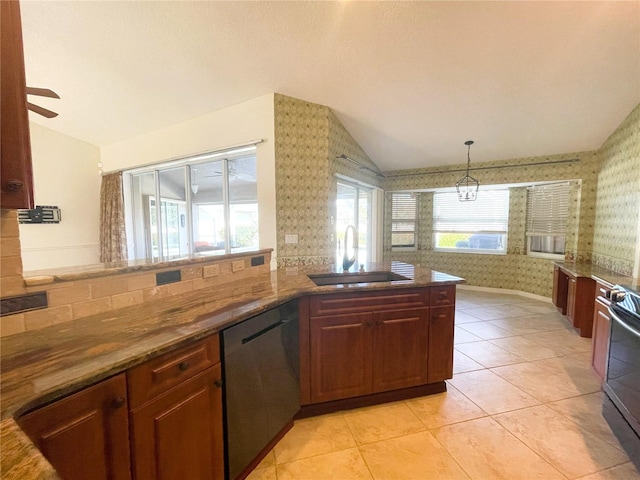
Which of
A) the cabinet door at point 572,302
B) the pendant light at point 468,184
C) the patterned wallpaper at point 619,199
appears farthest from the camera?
the pendant light at point 468,184

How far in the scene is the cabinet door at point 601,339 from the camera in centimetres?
204

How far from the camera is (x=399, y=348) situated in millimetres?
2027

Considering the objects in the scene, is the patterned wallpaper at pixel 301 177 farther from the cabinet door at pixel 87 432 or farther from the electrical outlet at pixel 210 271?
the cabinet door at pixel 87 432

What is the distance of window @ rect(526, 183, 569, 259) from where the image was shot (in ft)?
14.9

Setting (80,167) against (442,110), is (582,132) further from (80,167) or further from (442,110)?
(80,167)

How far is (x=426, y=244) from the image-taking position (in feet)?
19.2

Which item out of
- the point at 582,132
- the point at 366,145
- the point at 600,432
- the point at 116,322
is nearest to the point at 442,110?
the point at 366,145

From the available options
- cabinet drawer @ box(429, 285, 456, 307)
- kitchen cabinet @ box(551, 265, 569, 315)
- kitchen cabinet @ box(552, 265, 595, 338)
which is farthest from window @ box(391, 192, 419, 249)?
cabinet drawer @ box(429, 285, 456, 307)

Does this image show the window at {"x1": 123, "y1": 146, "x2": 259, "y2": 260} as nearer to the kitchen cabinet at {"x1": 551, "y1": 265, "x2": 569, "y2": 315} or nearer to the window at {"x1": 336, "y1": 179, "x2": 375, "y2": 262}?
the window at {"x1": 336, "y1": 179, "x2": 375, "y2": 262}

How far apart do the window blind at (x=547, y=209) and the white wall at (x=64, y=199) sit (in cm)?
801

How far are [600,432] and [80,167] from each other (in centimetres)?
742

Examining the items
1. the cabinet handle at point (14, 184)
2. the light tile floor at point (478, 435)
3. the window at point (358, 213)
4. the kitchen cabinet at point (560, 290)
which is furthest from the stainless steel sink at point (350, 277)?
the kitchen cabinet at point (560, 290)

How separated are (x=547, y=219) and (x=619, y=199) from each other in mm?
1520

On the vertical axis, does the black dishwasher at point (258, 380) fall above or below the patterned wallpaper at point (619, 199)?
below
